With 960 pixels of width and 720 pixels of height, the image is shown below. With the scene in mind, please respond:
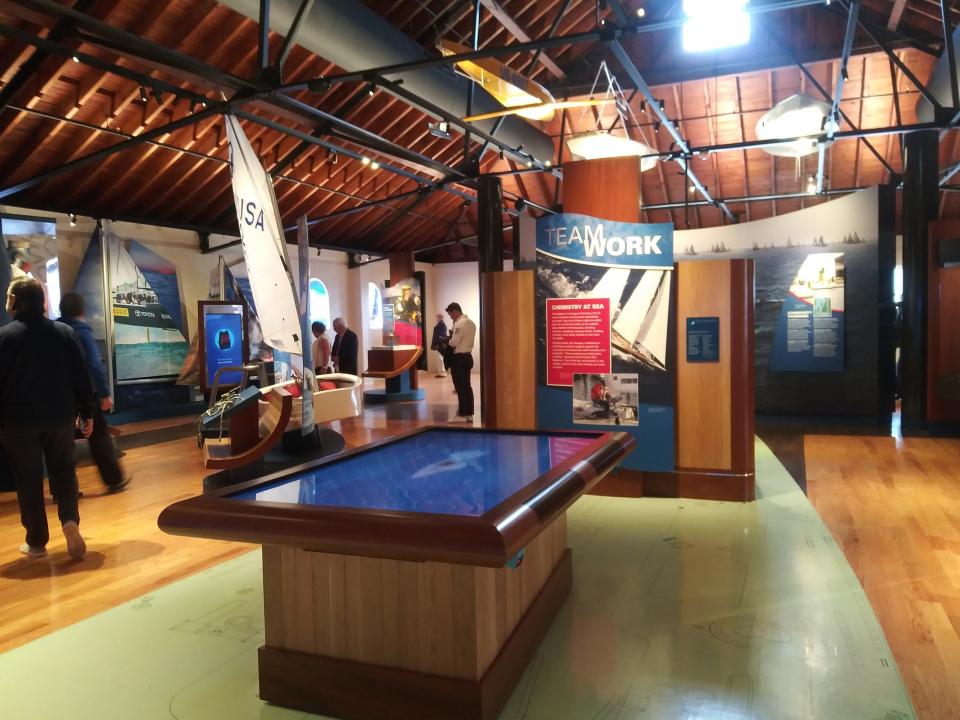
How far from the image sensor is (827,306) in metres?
10.5

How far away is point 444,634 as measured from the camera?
239cm

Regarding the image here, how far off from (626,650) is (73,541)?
3.59 m

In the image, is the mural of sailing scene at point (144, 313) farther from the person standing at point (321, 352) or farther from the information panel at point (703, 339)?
→ the information panel at point (703, 339)

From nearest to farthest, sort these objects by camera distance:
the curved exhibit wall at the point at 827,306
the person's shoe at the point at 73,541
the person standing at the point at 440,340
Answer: the person's shoe at the point at 73,541
the curved exhibit wall at the point at 827,306
the person standing at the point at 440,340

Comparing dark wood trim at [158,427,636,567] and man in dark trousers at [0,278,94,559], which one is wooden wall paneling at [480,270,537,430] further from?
dark wood trim at [158,427,636,567]

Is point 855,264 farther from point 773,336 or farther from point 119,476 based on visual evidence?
point 119,476

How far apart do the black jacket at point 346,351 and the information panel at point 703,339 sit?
7768 mm

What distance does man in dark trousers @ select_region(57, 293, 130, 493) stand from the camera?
6020 millimetres

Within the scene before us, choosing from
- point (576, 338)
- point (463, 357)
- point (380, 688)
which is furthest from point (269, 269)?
point (463, 357)

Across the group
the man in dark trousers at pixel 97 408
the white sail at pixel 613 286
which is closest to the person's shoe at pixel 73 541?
the man in dark trousers at pixel 97 408

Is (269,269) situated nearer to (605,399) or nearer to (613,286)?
(613,286)

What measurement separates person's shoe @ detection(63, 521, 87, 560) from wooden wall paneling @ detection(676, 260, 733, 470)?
448 centimetres

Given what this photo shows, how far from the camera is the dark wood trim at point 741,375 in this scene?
552 centimetres

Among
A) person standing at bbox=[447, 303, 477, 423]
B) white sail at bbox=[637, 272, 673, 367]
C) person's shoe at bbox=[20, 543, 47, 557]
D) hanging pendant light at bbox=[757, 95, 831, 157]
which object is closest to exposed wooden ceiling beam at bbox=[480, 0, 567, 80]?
hanging pendant light at bbox=[757, 95, 831, 157]
